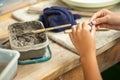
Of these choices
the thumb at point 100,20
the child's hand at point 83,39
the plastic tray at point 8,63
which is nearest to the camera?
the plastic tray at point 8,63

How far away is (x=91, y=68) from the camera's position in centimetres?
84

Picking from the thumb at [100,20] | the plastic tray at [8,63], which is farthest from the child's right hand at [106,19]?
Answer: the plastic tray at [8,63]

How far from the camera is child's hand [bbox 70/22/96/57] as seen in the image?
2.80ft

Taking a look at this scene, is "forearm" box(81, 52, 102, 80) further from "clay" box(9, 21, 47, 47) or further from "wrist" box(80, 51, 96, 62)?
"clay" box(9, 21, 47, 47)

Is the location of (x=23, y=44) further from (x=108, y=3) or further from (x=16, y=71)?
(x=108, y=3)

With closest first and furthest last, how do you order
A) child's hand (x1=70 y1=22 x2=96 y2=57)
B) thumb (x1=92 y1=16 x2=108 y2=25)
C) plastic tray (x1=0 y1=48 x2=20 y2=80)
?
plastic tray (x1=0 y1=48 x2=20 y2=80), child's hand (x1=70 y1=22 x2=96 y2=57), thumb (x1=92 y1=16 x2=108 y2=25)

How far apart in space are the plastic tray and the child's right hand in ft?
1.10

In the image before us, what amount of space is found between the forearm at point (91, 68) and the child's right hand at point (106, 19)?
17 cm

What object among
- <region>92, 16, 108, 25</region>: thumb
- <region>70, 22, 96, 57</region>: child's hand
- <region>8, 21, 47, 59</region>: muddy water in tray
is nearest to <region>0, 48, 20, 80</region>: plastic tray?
<region>8, 21, 47, 59</region>: muddy water in tray

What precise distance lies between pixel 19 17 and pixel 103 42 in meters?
0.40

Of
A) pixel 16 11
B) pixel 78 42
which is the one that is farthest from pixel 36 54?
pixel 16 11

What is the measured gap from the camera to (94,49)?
86cm

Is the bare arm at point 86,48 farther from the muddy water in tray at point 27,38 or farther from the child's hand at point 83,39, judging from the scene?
the muddy water in tray at point 27,38

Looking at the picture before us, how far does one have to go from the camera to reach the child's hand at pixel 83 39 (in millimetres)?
853
